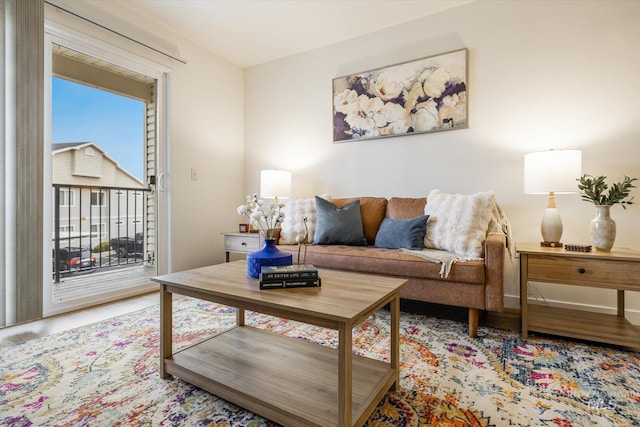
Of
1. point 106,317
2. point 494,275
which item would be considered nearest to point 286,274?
point 494,275

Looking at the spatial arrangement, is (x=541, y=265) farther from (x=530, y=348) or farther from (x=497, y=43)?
(x=497, y=43)

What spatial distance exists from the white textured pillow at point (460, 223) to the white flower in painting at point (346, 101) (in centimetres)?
142

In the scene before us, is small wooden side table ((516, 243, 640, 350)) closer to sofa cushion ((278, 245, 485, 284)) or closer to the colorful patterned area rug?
the colorful patterned area rug

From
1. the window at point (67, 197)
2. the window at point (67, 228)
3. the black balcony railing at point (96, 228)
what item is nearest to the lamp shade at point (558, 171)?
the black balcony railing at point (96, 228)

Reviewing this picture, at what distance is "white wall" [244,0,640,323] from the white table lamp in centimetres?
35

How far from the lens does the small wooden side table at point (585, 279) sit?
1.75m

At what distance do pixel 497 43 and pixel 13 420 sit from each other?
12.1ft

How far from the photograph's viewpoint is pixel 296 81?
12.0ft

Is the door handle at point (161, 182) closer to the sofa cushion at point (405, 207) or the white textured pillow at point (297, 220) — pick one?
the white textured pillow at point (297, 220)

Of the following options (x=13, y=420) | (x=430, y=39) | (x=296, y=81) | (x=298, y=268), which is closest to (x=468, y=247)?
(x=298, y=268)

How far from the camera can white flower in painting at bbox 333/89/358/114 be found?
3.25 m

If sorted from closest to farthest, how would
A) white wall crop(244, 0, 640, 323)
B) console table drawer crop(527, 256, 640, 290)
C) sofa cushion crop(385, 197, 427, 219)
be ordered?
console table drawer crop(527, 256, 640, 290), white wall crop(244, 0, 640, 323), sofa cushion crop(385, 197, 427, 219)

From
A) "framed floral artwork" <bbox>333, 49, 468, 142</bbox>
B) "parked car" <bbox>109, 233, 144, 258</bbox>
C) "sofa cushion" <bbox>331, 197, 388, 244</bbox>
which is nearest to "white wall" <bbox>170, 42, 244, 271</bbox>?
"parked car" <bbox>109, 233, 144, 258</bbox>

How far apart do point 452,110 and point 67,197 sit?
4002 millimetres
